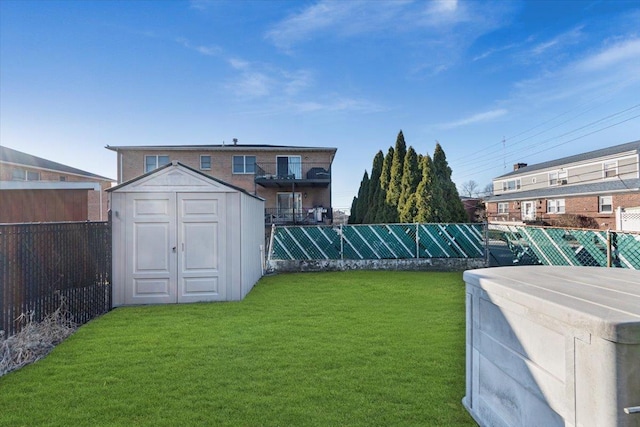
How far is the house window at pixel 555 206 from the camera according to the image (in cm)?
2452

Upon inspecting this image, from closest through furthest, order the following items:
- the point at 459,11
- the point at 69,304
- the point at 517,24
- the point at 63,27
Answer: the point at 69,304, the point at 63,27, the point at 459,11, the point at 517,24

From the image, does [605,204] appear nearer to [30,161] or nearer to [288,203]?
[288,203]

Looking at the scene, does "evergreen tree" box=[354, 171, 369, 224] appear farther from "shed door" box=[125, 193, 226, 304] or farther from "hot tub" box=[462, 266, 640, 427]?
"hot tub" box=[462, 266, 640, 427]

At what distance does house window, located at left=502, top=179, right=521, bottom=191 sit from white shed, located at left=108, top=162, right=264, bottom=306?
3476 cm

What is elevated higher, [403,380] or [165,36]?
[165,36]

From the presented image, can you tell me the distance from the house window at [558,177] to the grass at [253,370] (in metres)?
28.5

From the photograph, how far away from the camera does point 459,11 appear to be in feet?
28.9

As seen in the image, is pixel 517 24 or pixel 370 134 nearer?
pixel 517 24

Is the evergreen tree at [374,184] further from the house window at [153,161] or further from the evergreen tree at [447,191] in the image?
the house window at [153,161]

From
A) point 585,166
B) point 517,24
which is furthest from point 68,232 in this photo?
point 585,166

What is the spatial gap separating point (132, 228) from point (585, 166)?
31.2m

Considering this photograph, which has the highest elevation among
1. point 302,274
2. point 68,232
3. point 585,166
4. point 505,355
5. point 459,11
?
point 459,11

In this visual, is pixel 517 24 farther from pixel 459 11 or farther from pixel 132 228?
pixel 132 228

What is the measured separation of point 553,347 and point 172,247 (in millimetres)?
6405
